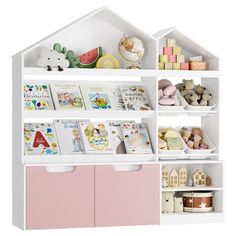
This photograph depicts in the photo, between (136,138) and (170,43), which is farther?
(170,43)

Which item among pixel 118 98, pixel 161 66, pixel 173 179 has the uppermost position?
pixel 161 66

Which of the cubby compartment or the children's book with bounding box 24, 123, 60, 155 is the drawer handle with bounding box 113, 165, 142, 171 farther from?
the cubby compartment

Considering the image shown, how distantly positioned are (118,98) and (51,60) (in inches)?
28.1

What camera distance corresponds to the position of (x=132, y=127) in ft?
22.0

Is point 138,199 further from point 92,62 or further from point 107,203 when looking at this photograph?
point 92,62

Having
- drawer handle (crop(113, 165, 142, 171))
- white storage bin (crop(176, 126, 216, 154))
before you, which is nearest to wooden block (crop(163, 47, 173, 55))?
white storage bin (crop(176, 126, 216, 154))

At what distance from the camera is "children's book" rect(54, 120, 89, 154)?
251 inches

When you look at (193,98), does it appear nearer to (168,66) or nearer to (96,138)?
(168,66)

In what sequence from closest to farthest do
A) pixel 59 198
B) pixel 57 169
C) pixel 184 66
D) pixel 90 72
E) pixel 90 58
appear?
pixel 59 198 < pixel 57 169 < pixel 90 72 < pixel 90 58 < pixel 184 66

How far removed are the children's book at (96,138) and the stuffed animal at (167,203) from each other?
24.2 inches

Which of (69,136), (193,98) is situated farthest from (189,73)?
(69,136)

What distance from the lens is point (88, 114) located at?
6.42 meters

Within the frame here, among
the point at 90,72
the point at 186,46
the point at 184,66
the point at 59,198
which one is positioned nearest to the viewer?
the point at 59,198

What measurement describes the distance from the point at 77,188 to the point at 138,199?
0.53 meters
